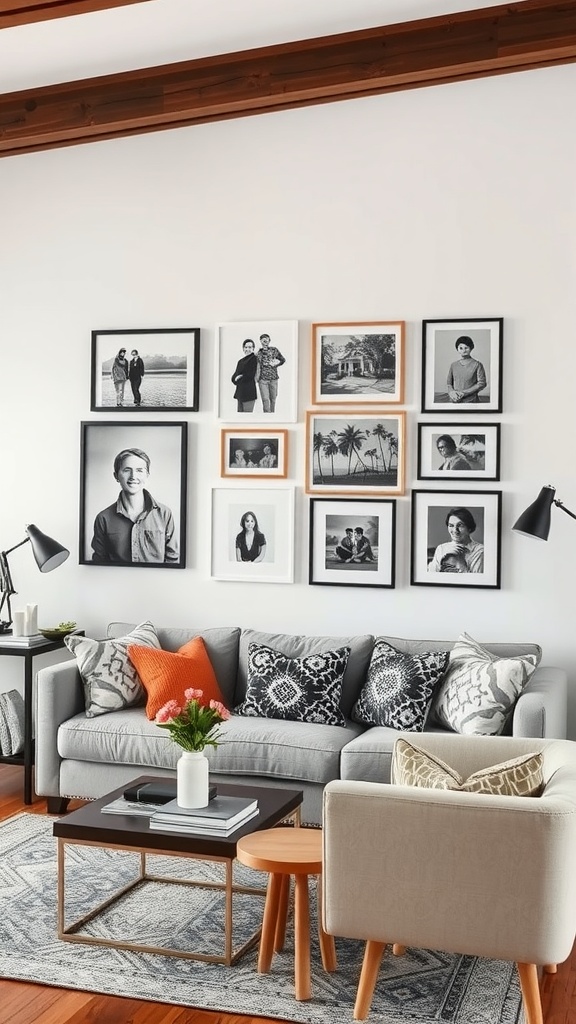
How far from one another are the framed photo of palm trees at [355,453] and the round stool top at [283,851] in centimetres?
210

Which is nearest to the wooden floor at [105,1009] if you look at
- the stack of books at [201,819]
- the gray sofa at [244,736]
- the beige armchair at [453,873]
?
the beige armchair at [453,873]

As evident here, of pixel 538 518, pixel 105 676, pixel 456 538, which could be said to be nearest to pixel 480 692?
pixel 538 518

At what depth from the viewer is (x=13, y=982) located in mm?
3113

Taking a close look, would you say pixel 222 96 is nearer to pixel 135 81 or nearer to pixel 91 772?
pixel 135 81

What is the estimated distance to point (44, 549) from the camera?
5246 millimetres

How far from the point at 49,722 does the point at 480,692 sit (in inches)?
72.4

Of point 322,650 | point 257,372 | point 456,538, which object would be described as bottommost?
point 322,650

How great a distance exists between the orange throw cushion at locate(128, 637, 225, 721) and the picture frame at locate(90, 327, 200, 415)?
1.28m

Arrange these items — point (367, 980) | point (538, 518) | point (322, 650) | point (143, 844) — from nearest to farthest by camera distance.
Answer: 1. point (367, 980)
2. point (143, 844)
3. point (538, 518)
4. point (322, 650)

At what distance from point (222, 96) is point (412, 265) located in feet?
3.84

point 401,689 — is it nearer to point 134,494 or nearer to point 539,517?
point 539,517

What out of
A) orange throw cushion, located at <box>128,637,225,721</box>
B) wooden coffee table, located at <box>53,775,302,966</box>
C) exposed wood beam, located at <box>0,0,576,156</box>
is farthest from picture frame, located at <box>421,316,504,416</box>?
wooden coffee table, located at <box>53,775,302,966</box>

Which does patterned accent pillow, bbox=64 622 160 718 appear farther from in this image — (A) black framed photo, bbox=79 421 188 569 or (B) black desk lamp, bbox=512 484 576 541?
(B) black desk lamp, bbox=512 484 576 541

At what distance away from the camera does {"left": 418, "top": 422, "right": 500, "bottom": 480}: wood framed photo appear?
4969 mm
